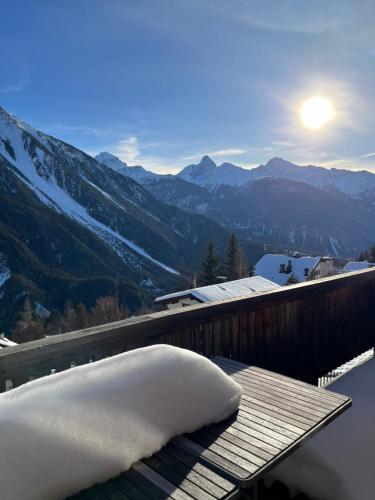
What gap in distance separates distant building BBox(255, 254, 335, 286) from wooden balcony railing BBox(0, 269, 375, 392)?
134 feet

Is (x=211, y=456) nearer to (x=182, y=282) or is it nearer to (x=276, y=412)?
(x=276, y=412)

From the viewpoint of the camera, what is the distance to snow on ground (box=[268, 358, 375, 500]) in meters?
2.70

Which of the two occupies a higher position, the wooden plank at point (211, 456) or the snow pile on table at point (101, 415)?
the snow pile on table at point (101, 415)

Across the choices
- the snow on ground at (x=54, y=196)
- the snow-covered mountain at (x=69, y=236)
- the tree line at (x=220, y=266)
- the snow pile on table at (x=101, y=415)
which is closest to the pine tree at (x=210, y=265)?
the tree line at (x=220, y=266)

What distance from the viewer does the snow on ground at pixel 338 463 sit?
106 inches

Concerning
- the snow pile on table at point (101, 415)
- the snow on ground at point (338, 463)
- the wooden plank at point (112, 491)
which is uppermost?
the snow pile on table at point (101, 415)

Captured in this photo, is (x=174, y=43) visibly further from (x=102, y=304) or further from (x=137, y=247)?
(x=137, y=247)

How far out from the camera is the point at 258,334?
360 cm

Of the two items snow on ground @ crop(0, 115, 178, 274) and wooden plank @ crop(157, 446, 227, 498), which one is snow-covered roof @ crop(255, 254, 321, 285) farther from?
snow on ground @ crop(0, 115, 178, 274)

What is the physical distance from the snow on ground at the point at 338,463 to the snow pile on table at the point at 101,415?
1163mm

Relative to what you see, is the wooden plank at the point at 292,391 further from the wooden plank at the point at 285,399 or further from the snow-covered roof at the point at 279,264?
the snow-covered roof at the point at 279,264

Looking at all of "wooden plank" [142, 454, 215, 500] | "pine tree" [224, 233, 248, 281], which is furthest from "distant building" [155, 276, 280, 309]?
"pine tree" [224, 233, 248, 281]

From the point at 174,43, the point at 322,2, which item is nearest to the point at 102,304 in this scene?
the point at 174,43

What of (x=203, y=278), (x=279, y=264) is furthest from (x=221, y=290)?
(x=279, y=264)
